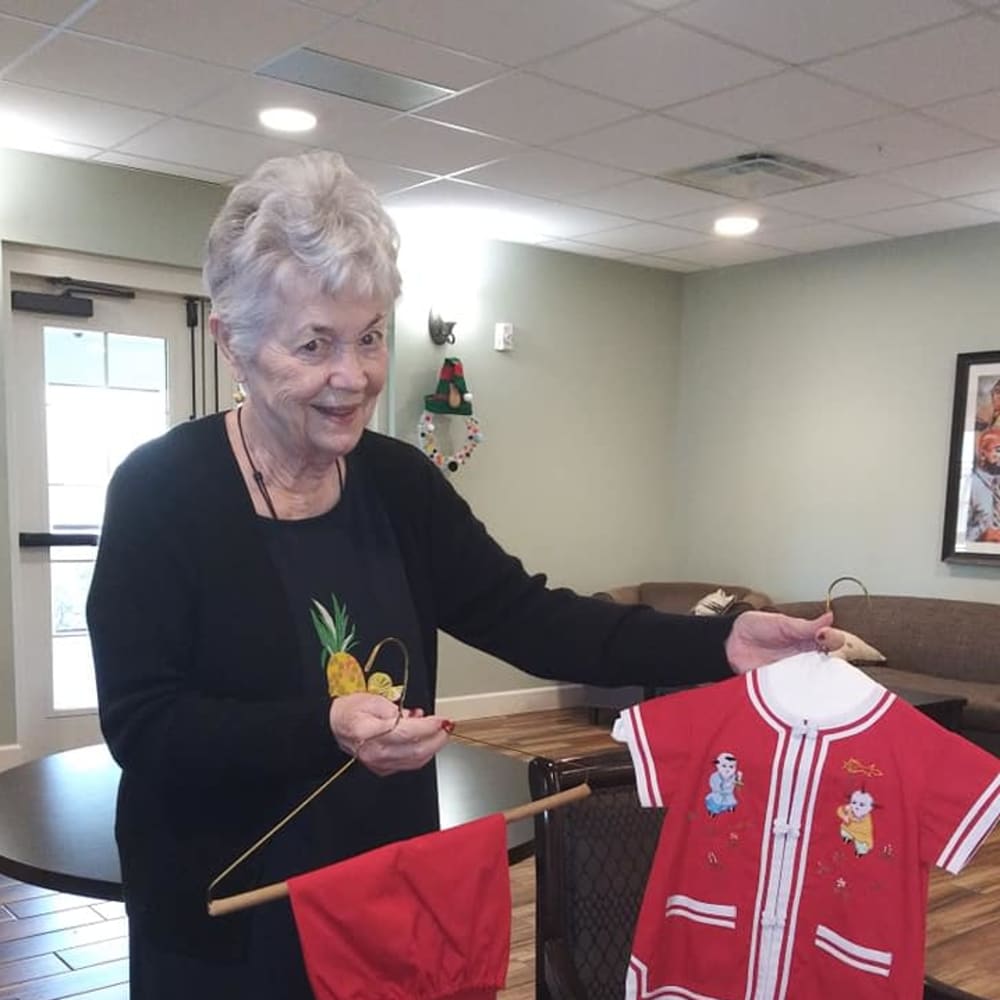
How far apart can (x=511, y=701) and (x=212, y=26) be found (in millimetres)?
3844

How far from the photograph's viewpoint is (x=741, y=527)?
6219 millimetres

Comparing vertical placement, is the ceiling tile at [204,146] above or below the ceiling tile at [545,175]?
above

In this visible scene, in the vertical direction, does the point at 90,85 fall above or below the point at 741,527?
above

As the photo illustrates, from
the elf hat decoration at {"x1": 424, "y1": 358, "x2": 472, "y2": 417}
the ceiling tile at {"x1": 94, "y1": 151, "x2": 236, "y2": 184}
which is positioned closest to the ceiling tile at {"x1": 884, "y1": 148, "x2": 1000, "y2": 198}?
the elf hat decoration at {"x1": 424, "y1": 358, "x2": 472, "y2": 417}

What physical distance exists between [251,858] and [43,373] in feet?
12.8

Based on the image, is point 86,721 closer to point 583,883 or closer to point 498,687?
point 498,687

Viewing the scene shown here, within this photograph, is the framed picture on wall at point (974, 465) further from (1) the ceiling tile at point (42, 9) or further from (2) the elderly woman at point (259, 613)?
(2) the elderly woman at point (259, 613)

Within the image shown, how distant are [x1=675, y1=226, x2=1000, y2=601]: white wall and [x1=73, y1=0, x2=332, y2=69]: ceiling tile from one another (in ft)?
11.6

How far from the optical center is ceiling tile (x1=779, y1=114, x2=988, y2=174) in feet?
12.2

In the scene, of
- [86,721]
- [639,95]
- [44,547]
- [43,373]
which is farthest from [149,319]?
[639,95]

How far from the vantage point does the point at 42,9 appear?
2.90 metres

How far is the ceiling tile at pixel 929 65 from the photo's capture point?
2965 mm

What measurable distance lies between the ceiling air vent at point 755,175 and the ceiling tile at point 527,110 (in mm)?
698

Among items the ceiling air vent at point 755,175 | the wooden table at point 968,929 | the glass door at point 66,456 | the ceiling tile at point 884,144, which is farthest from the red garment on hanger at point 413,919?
the glass door at point 66,456
